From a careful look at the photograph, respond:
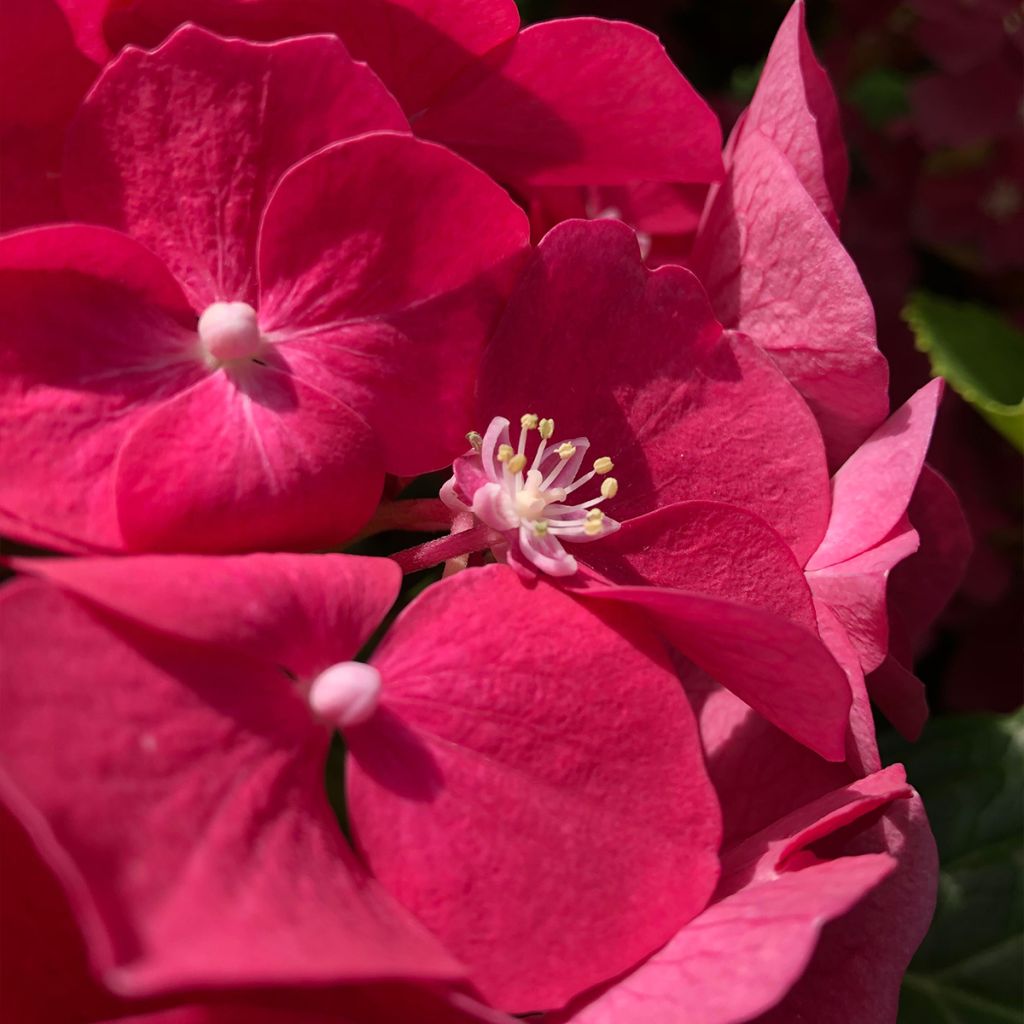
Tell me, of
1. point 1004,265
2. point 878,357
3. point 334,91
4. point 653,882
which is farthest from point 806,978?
point 1004,265

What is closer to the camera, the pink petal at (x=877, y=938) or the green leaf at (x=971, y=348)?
the pink petal at (x=877, y=938)

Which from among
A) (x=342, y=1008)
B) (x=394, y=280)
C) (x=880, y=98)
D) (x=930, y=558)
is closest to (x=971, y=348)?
(x=930, y=558)

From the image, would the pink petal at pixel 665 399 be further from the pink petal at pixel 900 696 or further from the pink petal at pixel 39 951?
the pink petal at pixel 39 951

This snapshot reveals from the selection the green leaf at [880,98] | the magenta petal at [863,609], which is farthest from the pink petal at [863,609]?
the green leaf at [880,98]

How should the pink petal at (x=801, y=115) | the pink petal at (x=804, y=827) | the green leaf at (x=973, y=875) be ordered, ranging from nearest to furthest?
1. the pink petal at (x=804, y=827)
2. the pink petal at (x=801, y=115)
3. the green leaf at (x=973, y=875)

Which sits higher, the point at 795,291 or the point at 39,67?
the point at 39,67

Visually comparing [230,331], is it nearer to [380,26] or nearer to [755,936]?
[380,26]
